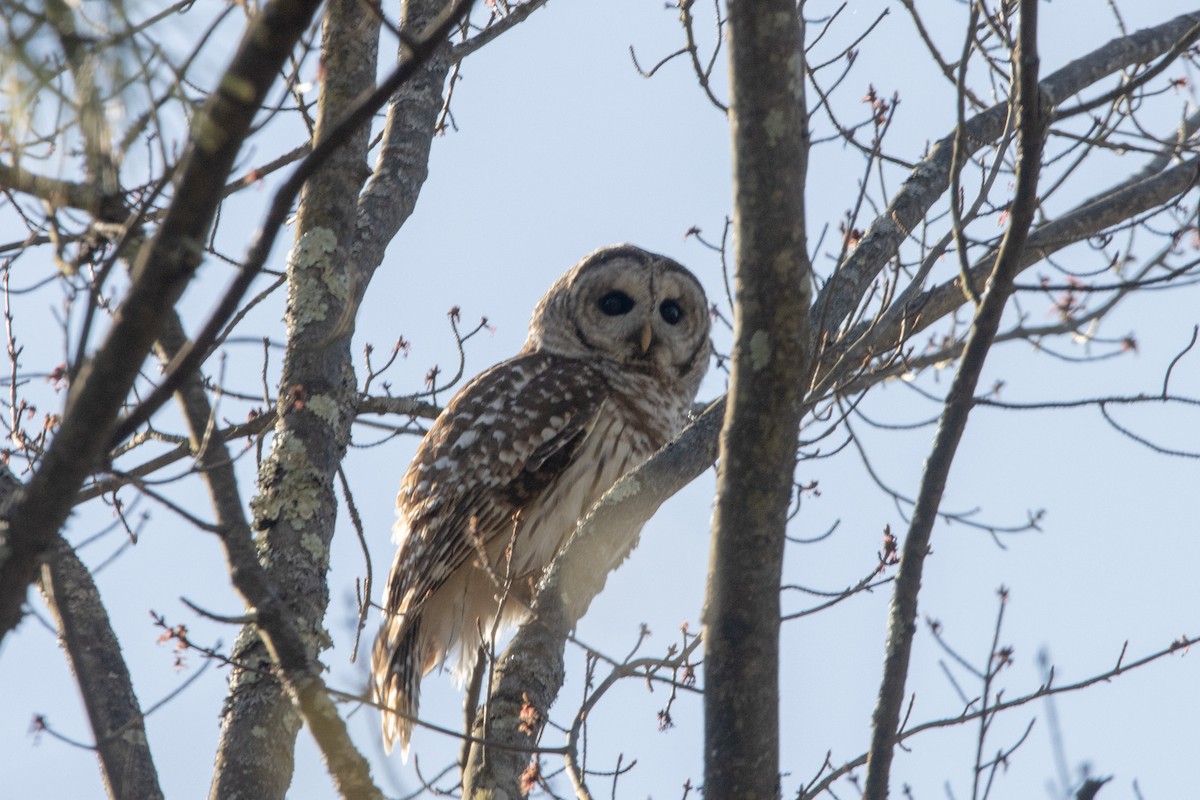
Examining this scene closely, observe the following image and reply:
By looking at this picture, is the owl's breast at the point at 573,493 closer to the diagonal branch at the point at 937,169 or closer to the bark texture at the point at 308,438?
the bark texture at the point at 308,438

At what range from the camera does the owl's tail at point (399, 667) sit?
5.94 m

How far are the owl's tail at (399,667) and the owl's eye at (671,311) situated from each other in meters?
2.01

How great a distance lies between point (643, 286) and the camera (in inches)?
279

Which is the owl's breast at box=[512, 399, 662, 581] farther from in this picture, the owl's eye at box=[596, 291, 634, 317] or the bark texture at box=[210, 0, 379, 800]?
the bark texture at box=[210, 0, 379, 800]

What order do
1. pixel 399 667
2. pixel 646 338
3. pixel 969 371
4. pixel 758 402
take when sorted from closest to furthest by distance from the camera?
1. pixel 758 402
2. pixel 969 371
3. pixel 399 667
4. pixel 646 338

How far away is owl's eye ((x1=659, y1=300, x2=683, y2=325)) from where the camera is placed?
711 cm

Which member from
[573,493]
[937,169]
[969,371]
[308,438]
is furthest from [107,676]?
[937,169]

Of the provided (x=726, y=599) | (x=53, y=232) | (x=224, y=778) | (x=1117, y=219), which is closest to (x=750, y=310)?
(x=726, y=599)

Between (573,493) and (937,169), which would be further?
(573,493)

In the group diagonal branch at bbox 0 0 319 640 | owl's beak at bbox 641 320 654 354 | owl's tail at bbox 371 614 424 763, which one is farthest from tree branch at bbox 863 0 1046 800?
owl's beak at bbox 641 320 654 354

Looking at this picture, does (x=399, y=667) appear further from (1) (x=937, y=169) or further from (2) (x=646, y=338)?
(1) (x=937, y=169)

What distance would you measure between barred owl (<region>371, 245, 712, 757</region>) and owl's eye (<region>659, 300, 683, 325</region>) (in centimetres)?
46

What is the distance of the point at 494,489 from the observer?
20.2 ft

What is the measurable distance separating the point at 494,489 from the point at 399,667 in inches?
33.5
